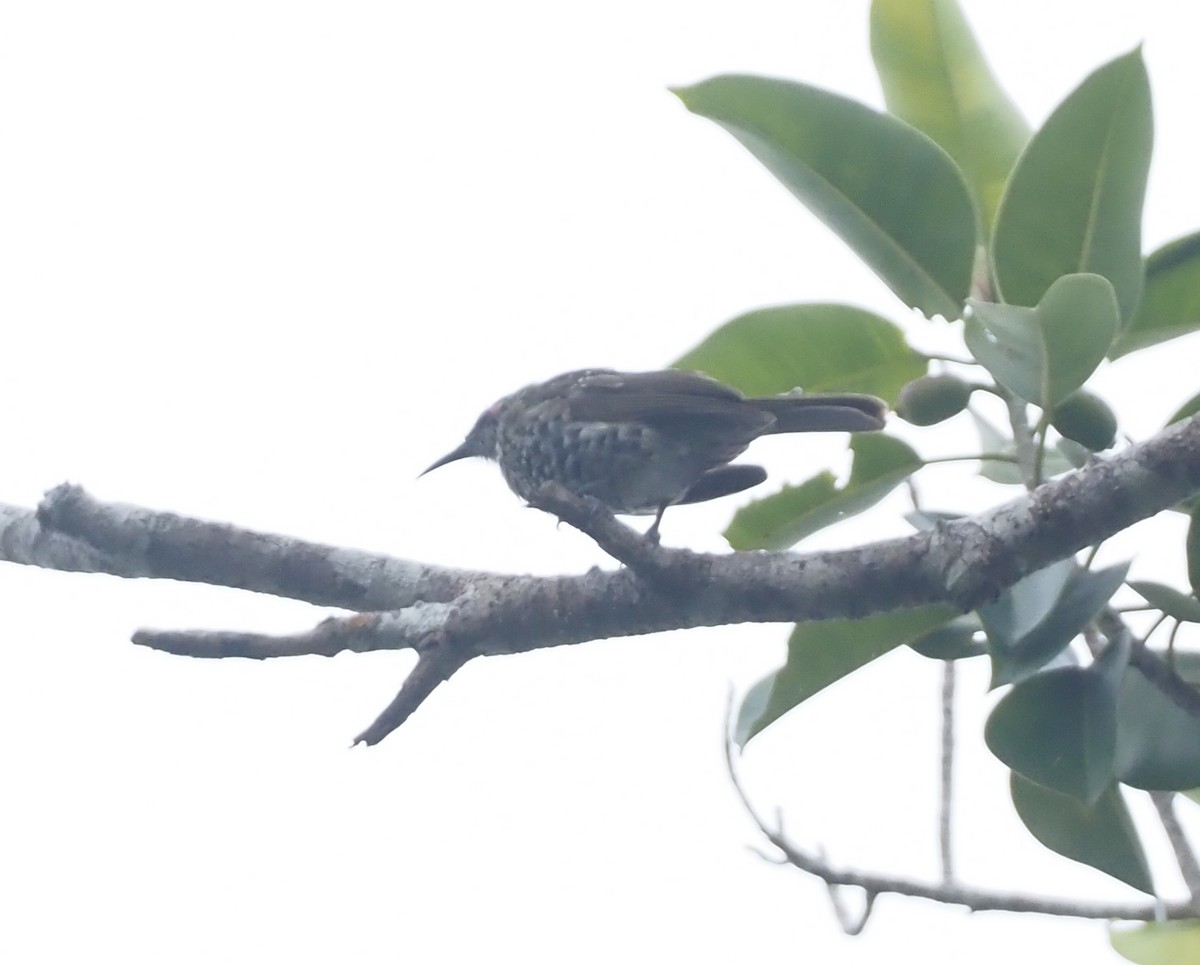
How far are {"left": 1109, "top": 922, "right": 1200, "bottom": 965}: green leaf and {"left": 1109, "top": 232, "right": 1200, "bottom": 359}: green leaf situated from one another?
1.06 m

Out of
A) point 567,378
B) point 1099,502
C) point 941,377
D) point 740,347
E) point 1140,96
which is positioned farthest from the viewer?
point 567,378

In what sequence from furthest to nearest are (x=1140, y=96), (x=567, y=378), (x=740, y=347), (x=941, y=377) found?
(x=567, y=378) → (x=740, y=347) → (x=941, y=377) → (x=1140, y=96)

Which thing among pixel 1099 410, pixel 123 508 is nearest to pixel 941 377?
pixel 1099 410

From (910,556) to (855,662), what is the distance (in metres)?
0.45

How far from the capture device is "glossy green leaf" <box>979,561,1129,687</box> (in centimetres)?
217

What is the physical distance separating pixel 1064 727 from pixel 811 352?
97 centimetres

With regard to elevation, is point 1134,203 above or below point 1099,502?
above

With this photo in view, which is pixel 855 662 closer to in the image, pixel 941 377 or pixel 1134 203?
pixel 941 377

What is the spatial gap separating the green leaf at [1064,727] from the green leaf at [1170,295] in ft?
2.06

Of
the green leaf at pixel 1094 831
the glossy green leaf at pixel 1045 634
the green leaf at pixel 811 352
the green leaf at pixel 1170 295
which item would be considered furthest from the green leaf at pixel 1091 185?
the green leaf at pixel 1094 831

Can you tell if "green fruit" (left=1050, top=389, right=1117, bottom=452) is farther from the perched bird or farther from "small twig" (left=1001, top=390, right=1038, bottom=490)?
the perched bird

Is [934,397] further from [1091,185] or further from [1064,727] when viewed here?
[1064,727]

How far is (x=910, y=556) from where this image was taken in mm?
2123

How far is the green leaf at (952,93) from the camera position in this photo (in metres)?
2.99
